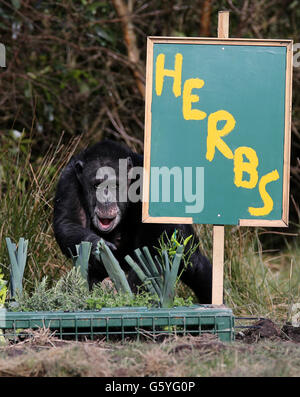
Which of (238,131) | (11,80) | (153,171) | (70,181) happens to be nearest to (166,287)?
(153,171)

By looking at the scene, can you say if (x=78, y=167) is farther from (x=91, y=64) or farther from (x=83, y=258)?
(x=91, y=64)

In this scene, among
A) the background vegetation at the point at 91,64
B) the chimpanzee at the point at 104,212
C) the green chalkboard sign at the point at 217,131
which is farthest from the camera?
the background vegetation at the point at 91,64

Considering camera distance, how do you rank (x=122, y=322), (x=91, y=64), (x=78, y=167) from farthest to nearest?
(x=91, y=64), (x=78, y=167), (x=122, y=322)

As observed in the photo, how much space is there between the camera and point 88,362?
100 inches

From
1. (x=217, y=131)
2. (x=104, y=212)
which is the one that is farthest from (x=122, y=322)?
(x=104, y=212)

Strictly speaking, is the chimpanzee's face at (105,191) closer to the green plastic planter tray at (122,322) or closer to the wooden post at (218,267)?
the wooden post at (218,267)

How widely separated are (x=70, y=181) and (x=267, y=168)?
1556 millimetres

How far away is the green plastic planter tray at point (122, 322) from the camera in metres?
3.00

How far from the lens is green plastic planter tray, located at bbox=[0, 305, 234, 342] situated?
3.00m

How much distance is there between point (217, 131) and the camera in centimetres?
346

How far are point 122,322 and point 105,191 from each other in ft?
5.02

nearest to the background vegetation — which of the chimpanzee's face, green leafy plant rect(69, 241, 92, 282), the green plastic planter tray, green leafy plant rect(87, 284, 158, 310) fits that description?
the chimpanzee's face

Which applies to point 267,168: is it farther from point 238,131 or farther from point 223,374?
point 223,374

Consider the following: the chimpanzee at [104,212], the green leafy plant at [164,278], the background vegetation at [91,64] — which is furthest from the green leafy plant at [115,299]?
the background vegetation at [91,64]
